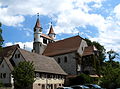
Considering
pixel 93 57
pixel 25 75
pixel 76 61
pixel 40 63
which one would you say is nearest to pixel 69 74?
pixel 76 61

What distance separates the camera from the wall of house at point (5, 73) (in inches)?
2265

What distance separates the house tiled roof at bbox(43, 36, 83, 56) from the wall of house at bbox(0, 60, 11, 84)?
23.6 meters

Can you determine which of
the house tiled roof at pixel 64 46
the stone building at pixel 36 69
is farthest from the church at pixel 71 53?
the stone building at pixel 36 69

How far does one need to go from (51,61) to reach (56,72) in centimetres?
581

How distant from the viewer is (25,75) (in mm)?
47438

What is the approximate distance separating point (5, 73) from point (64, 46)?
27.2 metres

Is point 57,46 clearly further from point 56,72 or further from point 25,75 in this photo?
point 25,75

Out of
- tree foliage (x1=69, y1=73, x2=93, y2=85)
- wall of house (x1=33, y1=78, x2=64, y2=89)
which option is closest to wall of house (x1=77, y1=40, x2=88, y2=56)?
tree foliage (x1=69, y1=73, x2=93, y2=85)

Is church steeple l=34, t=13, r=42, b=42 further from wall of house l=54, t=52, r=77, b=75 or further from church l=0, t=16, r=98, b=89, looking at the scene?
wall of house l=54, t=52, r=77, b=75

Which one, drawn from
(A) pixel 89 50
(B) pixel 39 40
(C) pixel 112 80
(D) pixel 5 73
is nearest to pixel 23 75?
(D) pixel 5 73

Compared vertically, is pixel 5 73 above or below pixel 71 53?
below

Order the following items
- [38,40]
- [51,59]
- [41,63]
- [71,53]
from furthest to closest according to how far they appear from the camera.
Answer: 1. [38,40]
2. [71,53]
3. [51,59]
4. [41,63]

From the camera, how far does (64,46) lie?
80.5 metres

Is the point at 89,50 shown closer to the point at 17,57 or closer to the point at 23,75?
the point at 17,57
